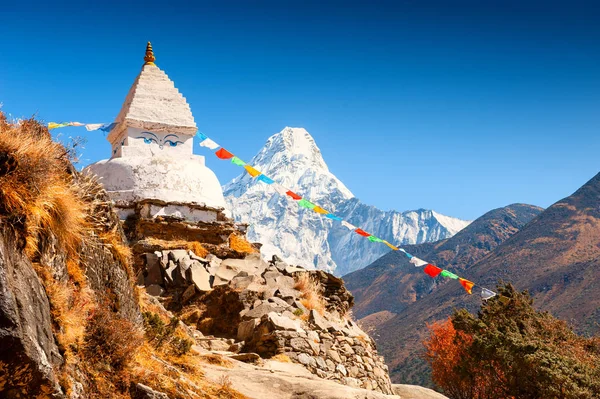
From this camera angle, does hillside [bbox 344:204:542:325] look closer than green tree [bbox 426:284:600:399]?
No

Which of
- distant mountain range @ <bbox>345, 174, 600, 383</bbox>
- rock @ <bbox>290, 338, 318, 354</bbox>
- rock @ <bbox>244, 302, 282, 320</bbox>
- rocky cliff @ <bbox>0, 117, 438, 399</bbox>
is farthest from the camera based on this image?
distant mountain range @ <bbox>345, 174, 600, 383</bbox>

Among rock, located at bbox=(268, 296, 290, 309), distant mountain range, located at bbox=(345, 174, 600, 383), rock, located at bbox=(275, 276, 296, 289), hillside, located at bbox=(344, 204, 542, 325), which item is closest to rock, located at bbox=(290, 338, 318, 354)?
rock, located at bbox=(268, 296, 290, 309)

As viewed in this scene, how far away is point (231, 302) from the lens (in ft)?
50.8

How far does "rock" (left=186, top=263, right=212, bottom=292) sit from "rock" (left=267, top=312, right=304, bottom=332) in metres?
2.92

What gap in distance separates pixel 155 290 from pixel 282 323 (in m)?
4.05

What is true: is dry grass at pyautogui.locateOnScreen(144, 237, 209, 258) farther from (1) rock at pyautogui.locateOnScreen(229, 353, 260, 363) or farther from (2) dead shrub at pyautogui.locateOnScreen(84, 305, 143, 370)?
(2) dead shrub at pyautogui.locateOnScreen(84, 305, 143, 370)

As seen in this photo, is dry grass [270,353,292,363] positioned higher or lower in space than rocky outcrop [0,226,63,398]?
lower

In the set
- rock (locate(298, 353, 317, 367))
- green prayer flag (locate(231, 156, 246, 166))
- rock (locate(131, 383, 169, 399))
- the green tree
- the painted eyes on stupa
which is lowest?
the green tree

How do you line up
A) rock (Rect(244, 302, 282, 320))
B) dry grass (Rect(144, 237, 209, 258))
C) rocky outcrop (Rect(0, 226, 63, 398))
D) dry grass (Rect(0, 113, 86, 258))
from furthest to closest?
1. dry grass (Rect(144, 237, 209, 258))
2. rock (Rect(244, 302, 282, 320))
3. dry grass (Rect(0, 113, 86, 258))
4. rocky outcrop (Rect(0, 226, 63, 398))

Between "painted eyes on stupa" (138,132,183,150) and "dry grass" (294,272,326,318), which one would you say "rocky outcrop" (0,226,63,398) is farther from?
"painted eyes on stupa" (138,132,183,150)

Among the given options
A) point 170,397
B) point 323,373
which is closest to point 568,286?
point 323,373

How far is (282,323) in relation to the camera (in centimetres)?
1354

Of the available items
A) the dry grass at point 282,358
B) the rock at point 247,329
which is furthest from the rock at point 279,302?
the dry grass at point 282,358

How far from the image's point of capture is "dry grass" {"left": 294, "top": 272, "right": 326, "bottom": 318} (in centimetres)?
1615
